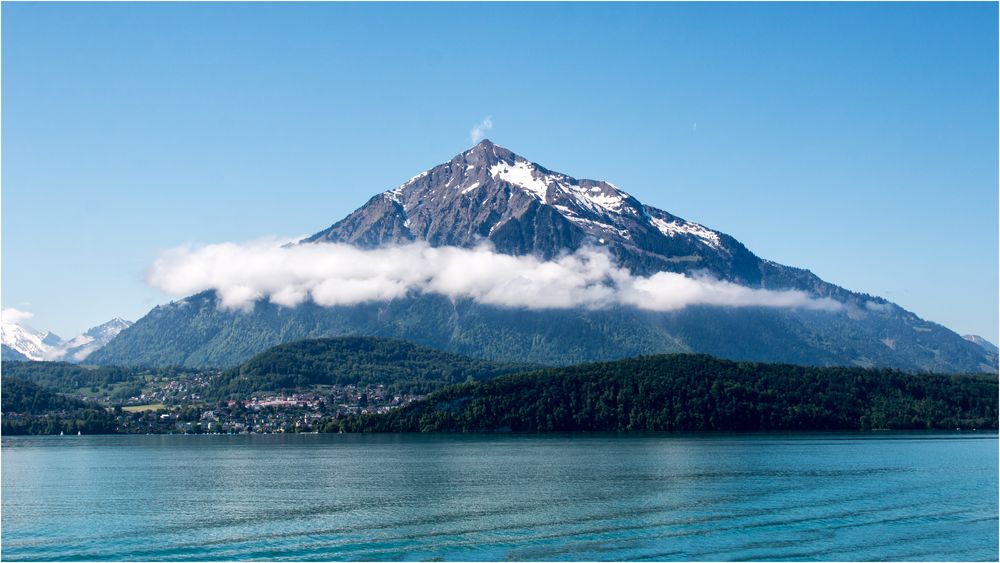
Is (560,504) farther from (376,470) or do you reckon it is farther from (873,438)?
(873,438)

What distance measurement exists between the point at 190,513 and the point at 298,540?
2010 cm

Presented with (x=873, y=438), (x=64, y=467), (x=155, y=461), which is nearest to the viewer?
(x=64, y=467)

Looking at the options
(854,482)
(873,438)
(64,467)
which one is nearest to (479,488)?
(854,482)

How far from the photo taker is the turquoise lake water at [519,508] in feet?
218

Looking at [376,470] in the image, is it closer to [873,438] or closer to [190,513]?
[190,513]

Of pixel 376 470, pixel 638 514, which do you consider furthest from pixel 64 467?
pixel 638 514

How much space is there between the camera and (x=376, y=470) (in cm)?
13125

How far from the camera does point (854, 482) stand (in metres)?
104

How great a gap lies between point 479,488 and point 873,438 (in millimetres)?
125909

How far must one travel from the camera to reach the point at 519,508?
8469cm

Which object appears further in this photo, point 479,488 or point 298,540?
point 479,488

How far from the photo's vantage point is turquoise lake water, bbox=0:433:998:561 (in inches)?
2621

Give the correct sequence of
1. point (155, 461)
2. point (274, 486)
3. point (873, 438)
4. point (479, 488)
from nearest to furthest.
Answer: point (479, 488)
point (274, 486)
point (155, 461)
point (873, 438)

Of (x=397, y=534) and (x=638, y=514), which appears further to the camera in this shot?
(x=638, y=514)
